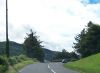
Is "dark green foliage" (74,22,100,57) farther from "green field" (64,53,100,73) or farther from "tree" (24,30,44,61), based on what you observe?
"green field" (64,53,100,73)

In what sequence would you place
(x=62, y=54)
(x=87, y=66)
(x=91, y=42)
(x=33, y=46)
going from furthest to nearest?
(x=62, y=54)
(x=33, y=46)
(x=91, y=42)
(x=87, y=66)

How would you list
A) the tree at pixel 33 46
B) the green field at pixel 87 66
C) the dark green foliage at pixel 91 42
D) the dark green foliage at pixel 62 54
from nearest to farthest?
the green field at pixel 87 66 → the dark green foliage at pixel 91 42 → the tree at pixel 33 46 → the dark green foliage at pixel 62 54

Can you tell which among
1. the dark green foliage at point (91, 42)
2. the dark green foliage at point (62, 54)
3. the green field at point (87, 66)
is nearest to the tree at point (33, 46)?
the dark green foliage at point (91, 42)

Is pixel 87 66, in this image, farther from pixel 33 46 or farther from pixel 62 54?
pixel 62 54

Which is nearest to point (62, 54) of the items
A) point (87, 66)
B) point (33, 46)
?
point (33, 46)

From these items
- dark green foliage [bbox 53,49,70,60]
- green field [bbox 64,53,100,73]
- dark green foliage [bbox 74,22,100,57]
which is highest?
dark green foliage [bbox 53,49,70,60]

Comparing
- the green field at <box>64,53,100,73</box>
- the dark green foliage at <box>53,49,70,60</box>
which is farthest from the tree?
the green field at <box>64,53,100,73</box>

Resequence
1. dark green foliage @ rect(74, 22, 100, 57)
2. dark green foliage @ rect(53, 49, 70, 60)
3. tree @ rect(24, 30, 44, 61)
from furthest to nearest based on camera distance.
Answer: dark green foliage @ rect(53, 49, 70, 60), tree @ rect(24, 30, 44, 61), dark green foliage @ rect(74, 22, 100, 57)

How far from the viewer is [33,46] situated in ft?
413

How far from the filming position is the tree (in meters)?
125

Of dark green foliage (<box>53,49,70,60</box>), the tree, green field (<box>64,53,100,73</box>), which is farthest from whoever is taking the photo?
dark green foliage (<box>53,49,70,60</box>)

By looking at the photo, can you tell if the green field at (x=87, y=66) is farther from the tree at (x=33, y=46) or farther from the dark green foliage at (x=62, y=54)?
the dark green foliage at (x=62, y=54)

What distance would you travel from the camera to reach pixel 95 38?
316ft

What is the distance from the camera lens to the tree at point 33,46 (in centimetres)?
12506
